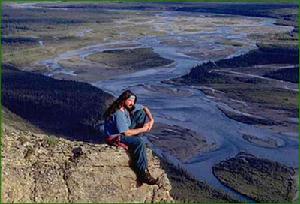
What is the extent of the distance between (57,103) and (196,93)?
10.5m

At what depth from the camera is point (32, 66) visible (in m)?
57.5

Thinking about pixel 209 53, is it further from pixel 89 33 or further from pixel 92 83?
pixel 89 33

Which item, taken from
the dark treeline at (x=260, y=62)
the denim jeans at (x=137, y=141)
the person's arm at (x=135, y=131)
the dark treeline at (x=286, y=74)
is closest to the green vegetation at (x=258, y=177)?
the denim jeans at (x=137, y=141)

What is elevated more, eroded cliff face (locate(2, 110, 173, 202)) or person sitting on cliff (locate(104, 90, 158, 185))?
person sitting on cliff (locate(104, 90, 158, 185))

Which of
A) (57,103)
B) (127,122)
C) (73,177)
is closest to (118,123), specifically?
(127,122)

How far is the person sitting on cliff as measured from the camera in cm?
662

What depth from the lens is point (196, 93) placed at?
46.3 meters

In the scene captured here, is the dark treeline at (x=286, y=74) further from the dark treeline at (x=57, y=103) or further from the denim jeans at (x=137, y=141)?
the denim jeans at (x=137, y=141)

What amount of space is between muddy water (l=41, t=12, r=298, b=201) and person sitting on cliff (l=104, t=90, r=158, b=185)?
1993 cm

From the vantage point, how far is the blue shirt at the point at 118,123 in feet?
21.5

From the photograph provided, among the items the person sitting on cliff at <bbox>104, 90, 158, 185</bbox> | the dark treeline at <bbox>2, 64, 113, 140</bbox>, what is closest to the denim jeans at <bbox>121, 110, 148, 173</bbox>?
the person sitting on cliff at <bbox>104, 90, 158, 185</bbox>

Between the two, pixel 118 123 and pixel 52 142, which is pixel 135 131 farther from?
pixel 52 142

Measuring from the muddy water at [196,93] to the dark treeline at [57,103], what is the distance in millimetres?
2385

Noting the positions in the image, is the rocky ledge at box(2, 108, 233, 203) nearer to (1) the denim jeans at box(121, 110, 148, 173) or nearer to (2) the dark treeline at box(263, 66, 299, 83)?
(1) the denim jeans at box(121, 110, 148, 173)
